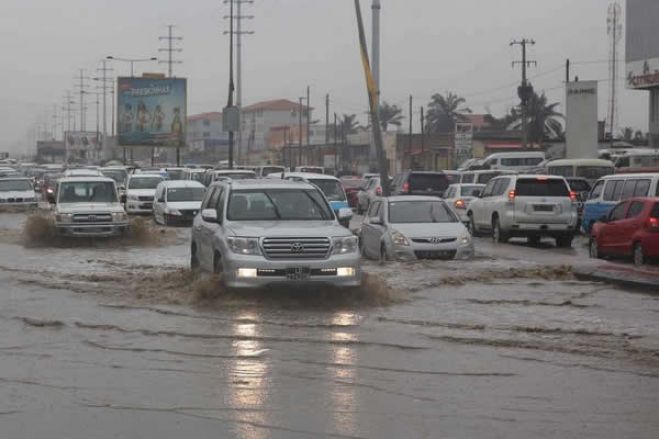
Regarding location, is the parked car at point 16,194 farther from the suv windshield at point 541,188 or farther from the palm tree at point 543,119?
the palm tree at point 543,119

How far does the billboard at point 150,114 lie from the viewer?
76875mm

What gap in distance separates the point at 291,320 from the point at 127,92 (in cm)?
6645

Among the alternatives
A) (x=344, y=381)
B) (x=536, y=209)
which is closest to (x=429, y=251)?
(x=536, y=209)

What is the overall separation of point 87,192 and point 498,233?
36.3 feet

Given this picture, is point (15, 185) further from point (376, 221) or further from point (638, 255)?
point (638, 255)

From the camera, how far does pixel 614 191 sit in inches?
1017

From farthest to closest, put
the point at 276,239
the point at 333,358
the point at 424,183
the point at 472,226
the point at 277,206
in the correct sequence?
the point at 424,183
the point at 472,226
the point at 277,206
the point at 276,239
the point at 333,358

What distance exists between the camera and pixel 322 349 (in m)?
11.1

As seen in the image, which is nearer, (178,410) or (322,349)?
(178,410)

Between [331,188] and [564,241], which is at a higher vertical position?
[331,188]

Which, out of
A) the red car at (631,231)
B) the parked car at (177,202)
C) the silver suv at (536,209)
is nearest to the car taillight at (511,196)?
the silver suv at (536,209)

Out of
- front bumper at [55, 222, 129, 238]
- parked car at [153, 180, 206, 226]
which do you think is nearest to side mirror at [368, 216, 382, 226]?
front bumper at [55, 222, 129, 238]

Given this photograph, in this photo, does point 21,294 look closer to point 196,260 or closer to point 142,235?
point 196,260

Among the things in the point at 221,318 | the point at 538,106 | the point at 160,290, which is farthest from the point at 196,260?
the point at 538,106
